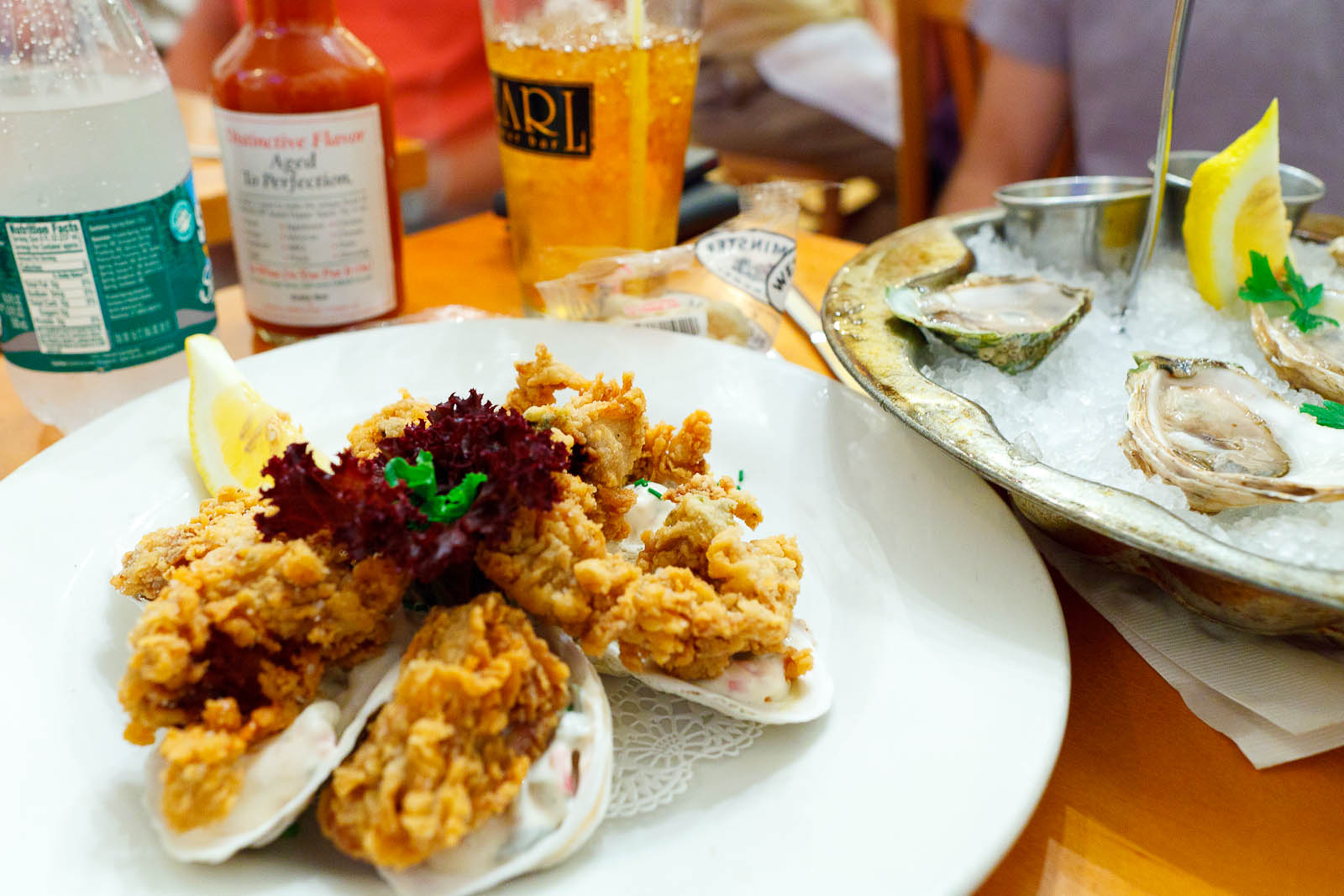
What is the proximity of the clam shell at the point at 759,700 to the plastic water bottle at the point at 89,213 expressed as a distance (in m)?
0.85

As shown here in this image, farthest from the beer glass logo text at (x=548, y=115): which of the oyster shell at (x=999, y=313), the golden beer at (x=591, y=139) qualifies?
the oyster shell at (x=999, y=313)

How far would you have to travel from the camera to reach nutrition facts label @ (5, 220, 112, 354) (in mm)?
1090

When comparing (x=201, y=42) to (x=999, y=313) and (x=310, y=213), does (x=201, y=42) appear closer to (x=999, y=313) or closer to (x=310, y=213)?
(x=310, y=213)

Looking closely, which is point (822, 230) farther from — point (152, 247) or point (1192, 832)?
point (1192, 832)

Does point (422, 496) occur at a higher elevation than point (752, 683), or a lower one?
higher

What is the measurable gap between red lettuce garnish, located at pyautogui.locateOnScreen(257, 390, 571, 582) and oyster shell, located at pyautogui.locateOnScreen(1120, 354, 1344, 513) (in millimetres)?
596

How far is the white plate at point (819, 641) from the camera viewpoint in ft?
2.06

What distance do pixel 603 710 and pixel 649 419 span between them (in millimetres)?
541

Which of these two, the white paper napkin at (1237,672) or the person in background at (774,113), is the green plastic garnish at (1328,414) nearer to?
the white paper napkin at (1237,672)

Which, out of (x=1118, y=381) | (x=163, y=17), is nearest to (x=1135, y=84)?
(x=1118, y=381)

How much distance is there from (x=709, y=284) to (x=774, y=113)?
2.91 m

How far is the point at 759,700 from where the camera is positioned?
29.3 inches

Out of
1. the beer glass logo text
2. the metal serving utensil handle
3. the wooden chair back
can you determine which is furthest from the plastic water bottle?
the wooden chair back

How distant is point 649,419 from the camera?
1.17 meters
